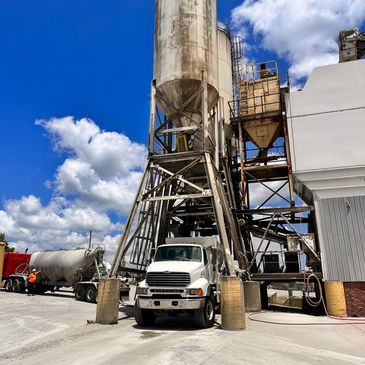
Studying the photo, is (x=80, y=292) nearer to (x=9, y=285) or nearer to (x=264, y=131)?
(x=9, y=285)

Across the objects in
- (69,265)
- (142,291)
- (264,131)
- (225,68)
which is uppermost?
(225,68)

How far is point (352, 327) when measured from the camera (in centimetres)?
1163

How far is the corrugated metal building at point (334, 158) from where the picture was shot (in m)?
15.1

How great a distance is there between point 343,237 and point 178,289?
8.81 metres

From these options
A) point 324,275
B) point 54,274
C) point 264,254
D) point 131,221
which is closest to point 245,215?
point 264,254

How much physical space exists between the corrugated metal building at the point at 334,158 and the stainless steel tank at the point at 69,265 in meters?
13.4

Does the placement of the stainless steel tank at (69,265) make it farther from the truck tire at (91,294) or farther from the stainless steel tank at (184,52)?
the stainless steel tank at (184,52)

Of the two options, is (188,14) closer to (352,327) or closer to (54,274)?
(352,327)

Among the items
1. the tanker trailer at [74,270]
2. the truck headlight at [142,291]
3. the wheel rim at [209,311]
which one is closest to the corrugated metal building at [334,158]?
the wheel rim at [209,311]

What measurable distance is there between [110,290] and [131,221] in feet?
9.93

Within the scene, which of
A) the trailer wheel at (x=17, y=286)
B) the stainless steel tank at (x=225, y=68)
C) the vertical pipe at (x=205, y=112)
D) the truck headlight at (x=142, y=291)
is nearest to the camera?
the truck headlight at (x=142, y=291)

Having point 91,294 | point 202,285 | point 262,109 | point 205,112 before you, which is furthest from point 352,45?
point 91,294

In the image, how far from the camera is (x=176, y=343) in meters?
7.89

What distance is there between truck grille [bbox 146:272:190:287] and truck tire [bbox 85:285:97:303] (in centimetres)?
1076
